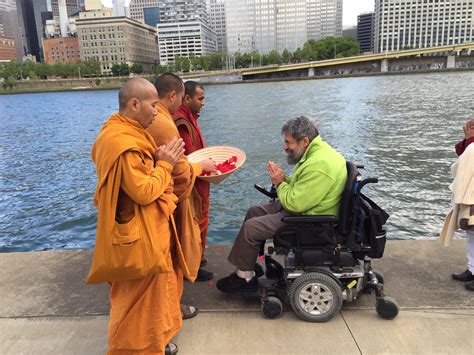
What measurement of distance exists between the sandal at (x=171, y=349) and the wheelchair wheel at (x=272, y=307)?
0.78 m

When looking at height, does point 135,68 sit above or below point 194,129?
above

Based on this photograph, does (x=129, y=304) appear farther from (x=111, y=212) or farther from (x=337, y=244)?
(x=337, y=244)

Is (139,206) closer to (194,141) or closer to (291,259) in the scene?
(291,259)

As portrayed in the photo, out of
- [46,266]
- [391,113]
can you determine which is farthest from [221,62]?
[46,266]

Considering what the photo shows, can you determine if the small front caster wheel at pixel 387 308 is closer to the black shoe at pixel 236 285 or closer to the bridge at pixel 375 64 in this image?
the black shoe at pixel 236 285

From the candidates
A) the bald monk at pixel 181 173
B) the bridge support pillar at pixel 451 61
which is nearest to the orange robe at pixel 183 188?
the bald monk at pixel 181 173

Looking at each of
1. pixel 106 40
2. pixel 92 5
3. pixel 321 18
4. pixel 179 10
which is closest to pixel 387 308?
pixel 106 40

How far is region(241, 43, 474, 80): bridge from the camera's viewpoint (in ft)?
349

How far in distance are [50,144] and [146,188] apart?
80.5ft

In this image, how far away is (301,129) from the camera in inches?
140

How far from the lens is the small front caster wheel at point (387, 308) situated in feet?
11.0

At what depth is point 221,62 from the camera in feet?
446

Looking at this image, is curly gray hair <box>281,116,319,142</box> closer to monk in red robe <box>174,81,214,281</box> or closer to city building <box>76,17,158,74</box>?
monk in red robe <box>174,81,214,281</box>

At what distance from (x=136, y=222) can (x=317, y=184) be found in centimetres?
147
